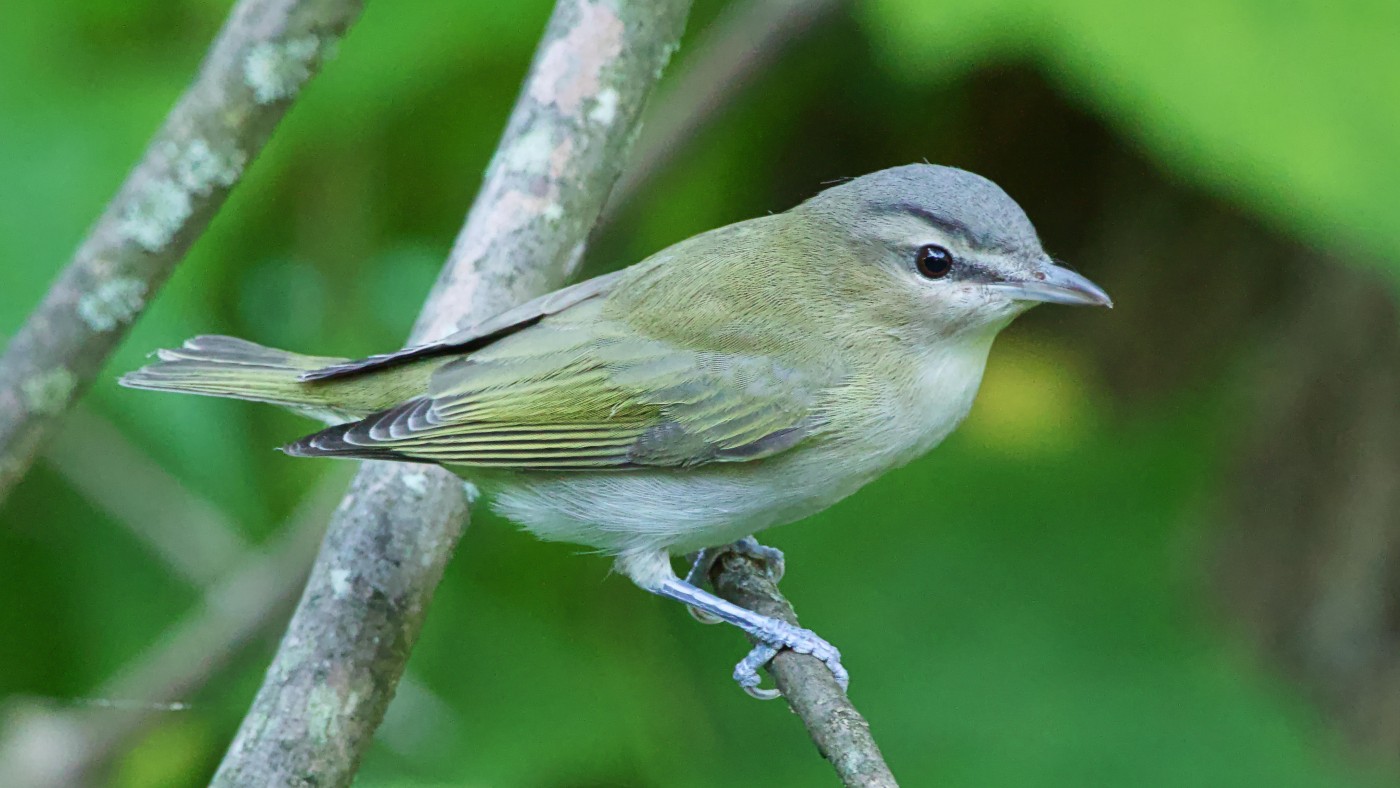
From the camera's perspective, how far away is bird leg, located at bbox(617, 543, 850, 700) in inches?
120

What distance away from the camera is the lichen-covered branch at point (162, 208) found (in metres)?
2.81

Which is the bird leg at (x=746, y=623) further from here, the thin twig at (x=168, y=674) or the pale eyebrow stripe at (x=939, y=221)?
the thin twig at (x=168, y=674)

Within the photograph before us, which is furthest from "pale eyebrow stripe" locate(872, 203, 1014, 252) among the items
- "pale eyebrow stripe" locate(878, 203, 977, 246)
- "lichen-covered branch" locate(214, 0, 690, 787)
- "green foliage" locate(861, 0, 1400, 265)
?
"lichen-covered branch" locate(214, 0, 690, 787)

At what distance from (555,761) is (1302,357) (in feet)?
11.5

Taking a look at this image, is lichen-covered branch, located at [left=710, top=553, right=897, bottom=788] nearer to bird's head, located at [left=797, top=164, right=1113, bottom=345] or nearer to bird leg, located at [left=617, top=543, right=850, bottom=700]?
bird leg, located at [left=617, top=543, right=850, bottom=700]

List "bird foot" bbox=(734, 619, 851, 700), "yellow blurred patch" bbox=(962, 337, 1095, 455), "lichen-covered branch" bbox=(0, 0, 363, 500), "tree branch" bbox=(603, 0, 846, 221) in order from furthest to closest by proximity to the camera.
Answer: "yellow blurred patch" bbox=(962, 337, 1095, 455) → "tree branch" bbox=(603, 0, 846, 221) → "bird foot" bbox=(734, 619, 851, 700) → "lichen-covered branch" bbox=(0, 0, 363, 500)

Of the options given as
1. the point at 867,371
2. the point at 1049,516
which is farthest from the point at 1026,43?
the point at 1049,516

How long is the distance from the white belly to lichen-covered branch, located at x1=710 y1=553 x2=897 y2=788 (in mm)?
164

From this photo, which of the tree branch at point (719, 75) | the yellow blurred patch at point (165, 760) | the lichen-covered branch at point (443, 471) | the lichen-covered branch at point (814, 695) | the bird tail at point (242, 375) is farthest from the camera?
the tree branch at point (719, 75)

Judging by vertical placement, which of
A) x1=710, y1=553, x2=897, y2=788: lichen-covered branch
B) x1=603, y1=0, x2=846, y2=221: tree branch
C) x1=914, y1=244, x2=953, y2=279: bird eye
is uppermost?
x1=603, y1=0, x2=846, y2=221: tree branch

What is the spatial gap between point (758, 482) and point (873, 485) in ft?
6.25

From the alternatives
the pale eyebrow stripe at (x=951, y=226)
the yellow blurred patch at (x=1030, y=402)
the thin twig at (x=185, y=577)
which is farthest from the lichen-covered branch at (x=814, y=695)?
the yellow blurred patch at (x=1030, y=402)

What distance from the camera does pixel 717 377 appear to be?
3.27m

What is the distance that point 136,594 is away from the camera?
447 cm
